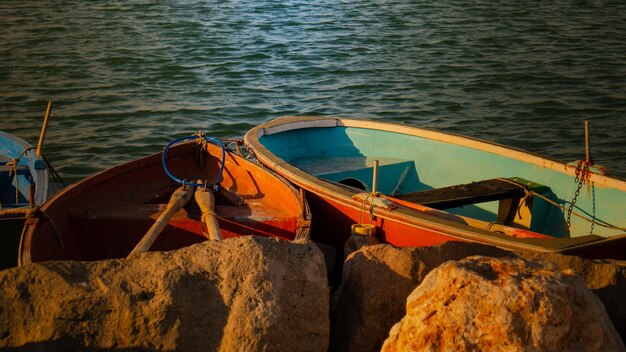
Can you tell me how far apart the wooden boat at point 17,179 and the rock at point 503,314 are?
12.2 ft

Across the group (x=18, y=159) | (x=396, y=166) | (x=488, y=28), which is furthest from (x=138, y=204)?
(x=488, y=28)

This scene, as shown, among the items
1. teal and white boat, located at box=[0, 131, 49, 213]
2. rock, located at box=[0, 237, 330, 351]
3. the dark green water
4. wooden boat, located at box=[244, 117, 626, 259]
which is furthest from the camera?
the dark green water

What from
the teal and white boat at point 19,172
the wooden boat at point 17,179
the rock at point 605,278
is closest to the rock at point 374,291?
the rock at point 605,278

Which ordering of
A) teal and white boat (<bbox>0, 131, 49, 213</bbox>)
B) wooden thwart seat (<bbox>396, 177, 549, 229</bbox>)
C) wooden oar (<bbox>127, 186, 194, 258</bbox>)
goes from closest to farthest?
wooden oar (<bbox>127, 186, 194, 258</bbox>)
wooden thwart seat (<bbox>396, 177, 549, 229</bbox>)
teal and white boat (<bbox>0, 131, 49, 213</bbox>)

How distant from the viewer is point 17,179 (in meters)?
7.59

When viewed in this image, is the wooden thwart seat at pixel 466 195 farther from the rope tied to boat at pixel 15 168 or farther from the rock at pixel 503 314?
the rope tied to boat at pixel 15 168

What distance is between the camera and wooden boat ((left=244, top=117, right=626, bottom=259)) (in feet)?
19.0

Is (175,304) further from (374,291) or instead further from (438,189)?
(438,189)

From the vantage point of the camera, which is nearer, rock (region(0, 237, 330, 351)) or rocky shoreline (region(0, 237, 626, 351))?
rocky shoreline (region(0, 237, 626, 351))

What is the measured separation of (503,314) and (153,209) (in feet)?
12.4

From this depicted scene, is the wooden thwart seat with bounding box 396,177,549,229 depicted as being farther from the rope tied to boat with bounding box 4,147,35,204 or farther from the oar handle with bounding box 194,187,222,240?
the rope tied to boat with bounding box 4,147,35,204

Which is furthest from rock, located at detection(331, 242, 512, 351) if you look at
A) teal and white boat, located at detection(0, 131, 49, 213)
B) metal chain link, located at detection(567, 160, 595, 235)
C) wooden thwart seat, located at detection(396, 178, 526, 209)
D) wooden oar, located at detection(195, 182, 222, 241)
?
teal and white boat, located at detection(0, 131, 49, 213)

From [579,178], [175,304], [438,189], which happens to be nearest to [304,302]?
[175,304]

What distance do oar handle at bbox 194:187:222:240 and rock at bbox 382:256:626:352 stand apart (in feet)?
7.50
